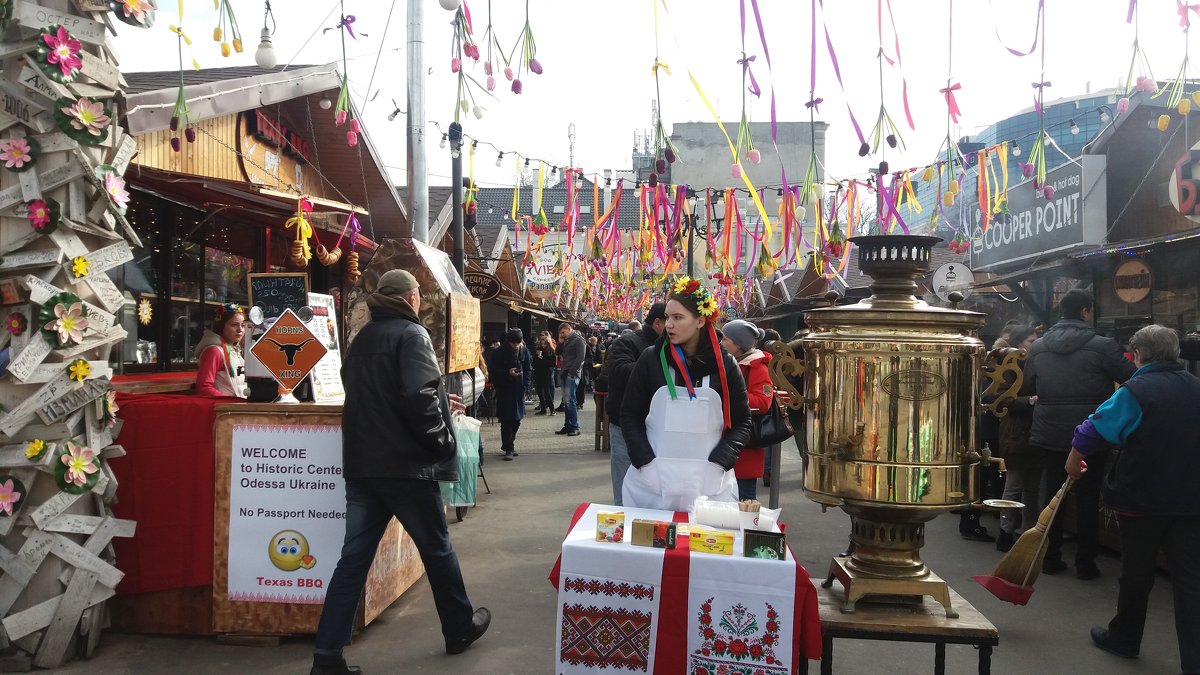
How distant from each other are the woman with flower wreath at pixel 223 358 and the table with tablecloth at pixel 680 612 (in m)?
2.95

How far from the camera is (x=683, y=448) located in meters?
3.60

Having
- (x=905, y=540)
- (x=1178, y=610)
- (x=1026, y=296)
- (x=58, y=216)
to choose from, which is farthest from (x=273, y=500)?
(x=1026, y=296)

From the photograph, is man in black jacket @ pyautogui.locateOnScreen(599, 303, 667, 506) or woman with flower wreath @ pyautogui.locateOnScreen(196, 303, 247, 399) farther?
man in black jacket @ pyautogui.locateOnScreen(599, 303, 667, 506)

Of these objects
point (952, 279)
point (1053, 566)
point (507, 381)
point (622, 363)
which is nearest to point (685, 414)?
point (622, 363)

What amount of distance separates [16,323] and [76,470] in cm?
75

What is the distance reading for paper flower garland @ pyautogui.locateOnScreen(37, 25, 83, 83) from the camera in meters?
3.71

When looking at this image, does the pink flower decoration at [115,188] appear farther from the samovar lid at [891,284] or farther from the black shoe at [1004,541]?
the black shoe at [1004,541]

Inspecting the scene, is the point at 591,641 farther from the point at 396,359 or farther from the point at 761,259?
the point at 761,259

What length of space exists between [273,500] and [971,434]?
3520mm

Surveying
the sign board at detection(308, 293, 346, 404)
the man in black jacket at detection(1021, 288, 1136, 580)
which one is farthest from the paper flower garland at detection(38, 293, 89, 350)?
the man in black jacket at detection(1021, 288, 1136, 580)

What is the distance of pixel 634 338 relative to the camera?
5953mm

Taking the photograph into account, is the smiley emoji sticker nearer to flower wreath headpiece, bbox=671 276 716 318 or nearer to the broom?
flower wreath headpiece, bbox=671 276 716 318

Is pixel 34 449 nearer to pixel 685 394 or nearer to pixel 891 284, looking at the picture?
pixel 685 394

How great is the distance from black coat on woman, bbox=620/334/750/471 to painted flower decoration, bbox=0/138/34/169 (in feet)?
10.0
